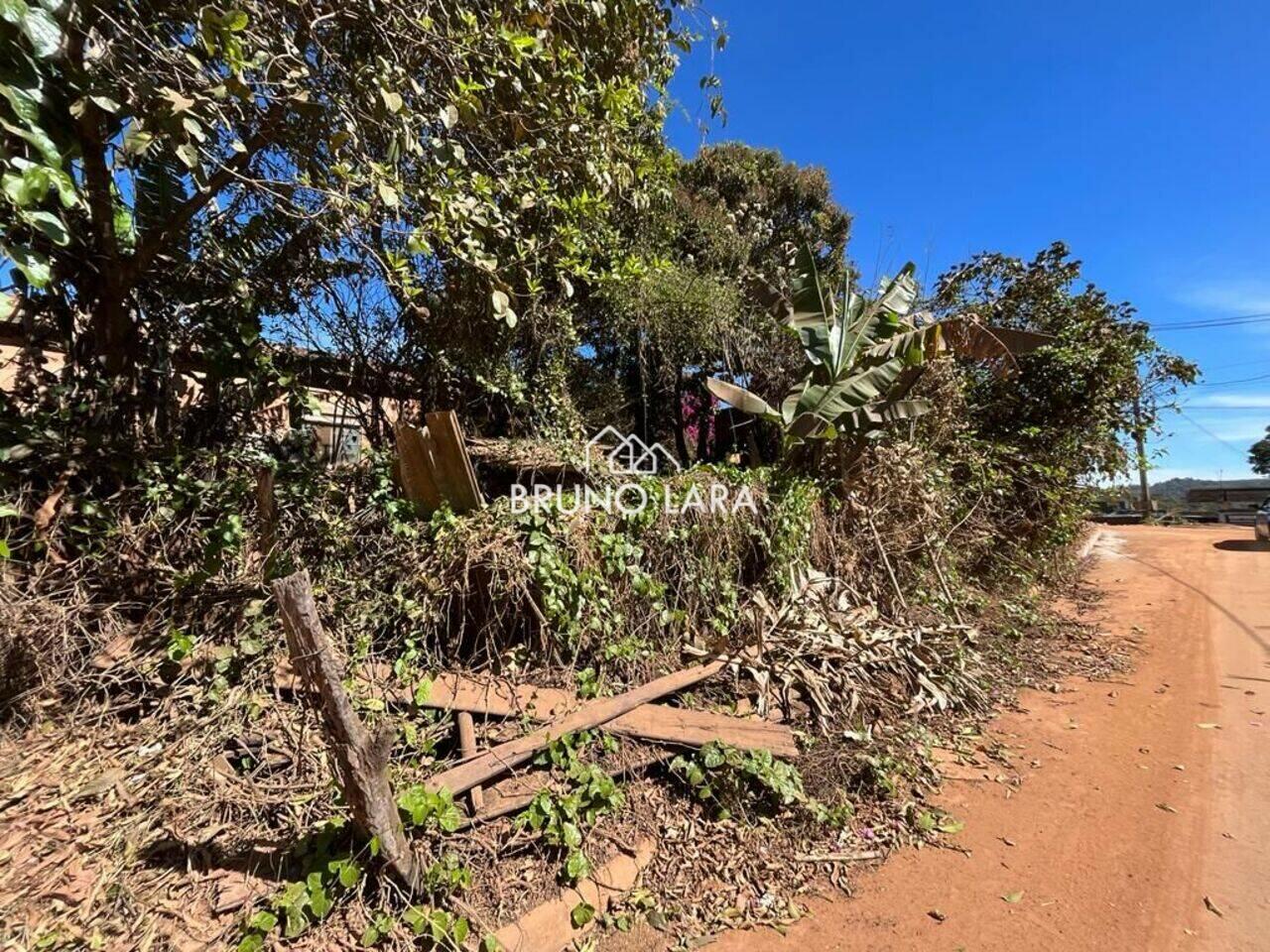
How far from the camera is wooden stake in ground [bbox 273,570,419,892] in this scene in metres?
2.21

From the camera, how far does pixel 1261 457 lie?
40719 millimetres

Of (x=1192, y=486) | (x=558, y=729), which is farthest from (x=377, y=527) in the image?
(x=1192, y=486)

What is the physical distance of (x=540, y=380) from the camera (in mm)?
7098

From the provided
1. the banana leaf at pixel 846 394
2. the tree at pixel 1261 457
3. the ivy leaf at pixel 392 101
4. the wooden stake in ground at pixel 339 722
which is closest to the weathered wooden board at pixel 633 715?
the wooden stake in ground at pixel 339 722

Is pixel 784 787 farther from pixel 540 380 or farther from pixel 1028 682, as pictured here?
pixel 540 380

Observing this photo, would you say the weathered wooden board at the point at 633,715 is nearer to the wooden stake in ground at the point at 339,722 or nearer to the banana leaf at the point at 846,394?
the wooden stake in ground at the point at 339,722

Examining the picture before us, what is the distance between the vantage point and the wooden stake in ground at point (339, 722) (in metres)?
2.21

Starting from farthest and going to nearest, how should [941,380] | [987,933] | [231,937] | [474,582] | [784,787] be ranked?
[941,380] < [474,582] < [784,787] < [987,933] < [231,937]

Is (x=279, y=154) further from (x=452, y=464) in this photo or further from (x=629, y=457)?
(x=629, y=457)

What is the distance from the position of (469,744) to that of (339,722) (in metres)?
1.11

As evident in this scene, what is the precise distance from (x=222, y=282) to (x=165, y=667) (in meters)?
2.94

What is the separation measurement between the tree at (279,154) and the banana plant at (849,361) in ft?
7.41

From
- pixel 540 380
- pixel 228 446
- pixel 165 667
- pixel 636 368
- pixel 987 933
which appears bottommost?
pixel 987 933

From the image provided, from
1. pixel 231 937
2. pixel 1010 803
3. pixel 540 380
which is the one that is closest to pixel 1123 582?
pixel 1010 803
